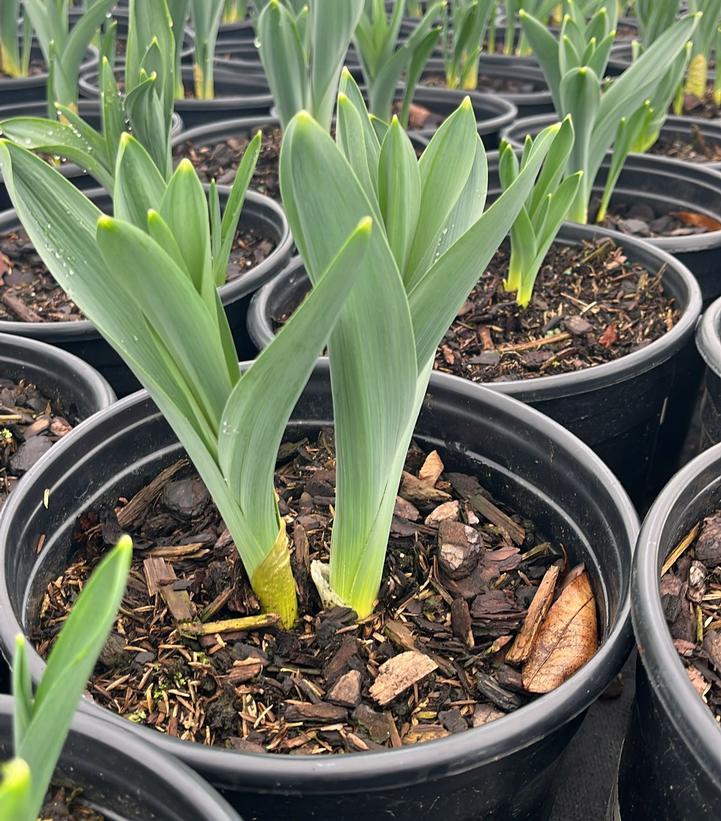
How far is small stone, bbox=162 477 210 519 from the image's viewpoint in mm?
984

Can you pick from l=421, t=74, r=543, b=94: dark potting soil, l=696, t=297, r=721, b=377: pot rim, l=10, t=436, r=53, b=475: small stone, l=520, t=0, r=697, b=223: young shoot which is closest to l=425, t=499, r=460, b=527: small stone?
l=696, t=297, r=721, b=377: pot rim

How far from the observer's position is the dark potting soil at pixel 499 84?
115 inches

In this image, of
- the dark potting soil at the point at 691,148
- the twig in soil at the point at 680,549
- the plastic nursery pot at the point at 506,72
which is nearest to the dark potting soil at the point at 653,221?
the dark potting soil at the point at 691,148

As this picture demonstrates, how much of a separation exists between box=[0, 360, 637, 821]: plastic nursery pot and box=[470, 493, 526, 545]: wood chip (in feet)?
0.08

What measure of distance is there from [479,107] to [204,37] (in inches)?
33.5

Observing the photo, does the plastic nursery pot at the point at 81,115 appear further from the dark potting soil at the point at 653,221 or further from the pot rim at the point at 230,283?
the dark potting soil at the point at 653,221

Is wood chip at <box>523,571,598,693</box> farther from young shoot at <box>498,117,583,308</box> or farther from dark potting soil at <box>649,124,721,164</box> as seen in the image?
dark potting soil at <box>649,124,721,164</box>

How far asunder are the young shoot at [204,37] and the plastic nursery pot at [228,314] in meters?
0.61

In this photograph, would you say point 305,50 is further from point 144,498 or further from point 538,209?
point 144,498

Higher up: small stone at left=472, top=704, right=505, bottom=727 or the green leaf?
the green leaf

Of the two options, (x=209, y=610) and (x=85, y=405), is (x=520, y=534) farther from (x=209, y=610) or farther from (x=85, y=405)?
(x=85, y=405)

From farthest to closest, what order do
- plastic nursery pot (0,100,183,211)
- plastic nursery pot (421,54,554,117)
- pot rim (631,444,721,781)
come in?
plastic nursery pot (421,54,554,117), plastic nursery pot (0,100,183,211), pot rim (631,444,721,781)

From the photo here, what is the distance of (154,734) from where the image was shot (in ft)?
2.08

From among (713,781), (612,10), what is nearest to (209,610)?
(713,781)
